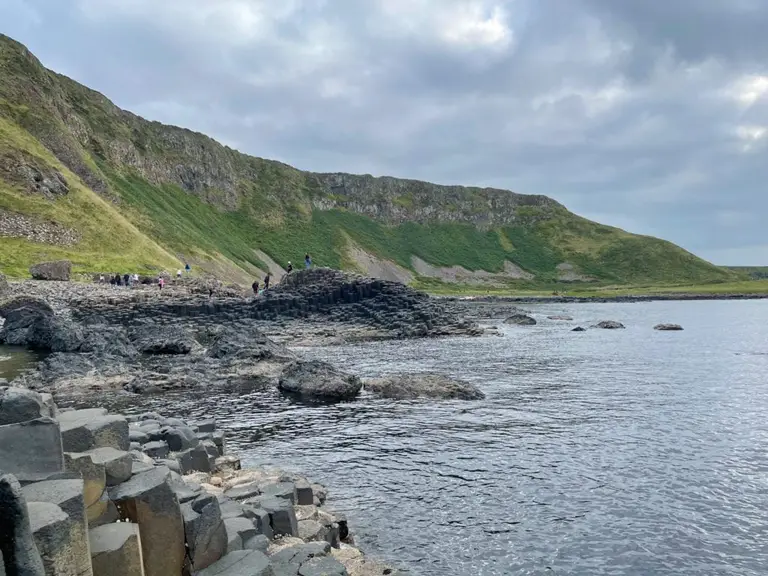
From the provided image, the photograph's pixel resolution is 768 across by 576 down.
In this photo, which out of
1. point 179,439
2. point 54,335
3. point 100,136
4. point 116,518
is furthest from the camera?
point 100,136

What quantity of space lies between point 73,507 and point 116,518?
6.07ft

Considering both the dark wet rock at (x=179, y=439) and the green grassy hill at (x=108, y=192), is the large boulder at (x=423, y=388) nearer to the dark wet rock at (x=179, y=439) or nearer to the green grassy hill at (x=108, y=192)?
the dark wet rock at (x=179, y=439)

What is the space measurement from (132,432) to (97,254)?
260 feet

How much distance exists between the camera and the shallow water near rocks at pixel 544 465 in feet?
44.2

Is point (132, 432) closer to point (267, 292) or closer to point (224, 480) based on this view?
point (224, 480)

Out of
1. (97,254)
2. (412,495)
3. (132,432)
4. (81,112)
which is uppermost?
(81,112)

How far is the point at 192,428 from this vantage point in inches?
787

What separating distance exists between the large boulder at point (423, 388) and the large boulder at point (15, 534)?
24.1 metres

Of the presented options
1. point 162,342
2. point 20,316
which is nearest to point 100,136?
point 20,316

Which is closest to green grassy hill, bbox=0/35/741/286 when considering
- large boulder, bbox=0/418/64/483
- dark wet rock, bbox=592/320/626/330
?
dark wet rock, bbox=592/320/626/330

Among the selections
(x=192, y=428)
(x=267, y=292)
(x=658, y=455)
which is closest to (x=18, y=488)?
(x=192, y=428)

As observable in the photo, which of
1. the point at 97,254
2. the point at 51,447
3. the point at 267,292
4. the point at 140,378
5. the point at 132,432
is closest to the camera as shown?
Answer: the point at 51,447

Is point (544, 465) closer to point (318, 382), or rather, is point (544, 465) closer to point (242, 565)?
point (242, 565)

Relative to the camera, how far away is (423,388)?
100ft
